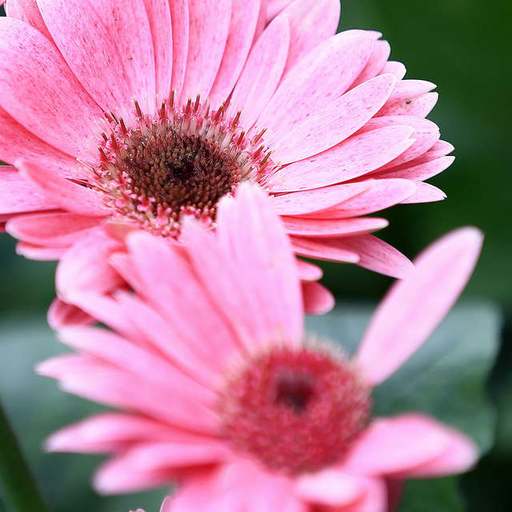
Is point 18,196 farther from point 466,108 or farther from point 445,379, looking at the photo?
point 466,108

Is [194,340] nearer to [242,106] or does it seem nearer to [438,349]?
[242,106]

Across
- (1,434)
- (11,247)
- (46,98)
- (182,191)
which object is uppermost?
(46,98)

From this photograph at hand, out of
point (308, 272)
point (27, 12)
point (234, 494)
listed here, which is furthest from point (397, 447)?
point (27, 12)

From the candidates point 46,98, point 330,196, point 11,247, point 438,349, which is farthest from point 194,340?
point 11,247

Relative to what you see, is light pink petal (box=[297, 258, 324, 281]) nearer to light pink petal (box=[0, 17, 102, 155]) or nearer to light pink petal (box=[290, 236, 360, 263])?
light pink petal (box=[290, 236, 360, 263])

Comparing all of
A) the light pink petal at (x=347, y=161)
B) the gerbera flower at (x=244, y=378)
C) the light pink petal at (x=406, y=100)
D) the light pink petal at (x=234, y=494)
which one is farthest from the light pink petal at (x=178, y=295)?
the light pink petal at (x=406, y=100)
